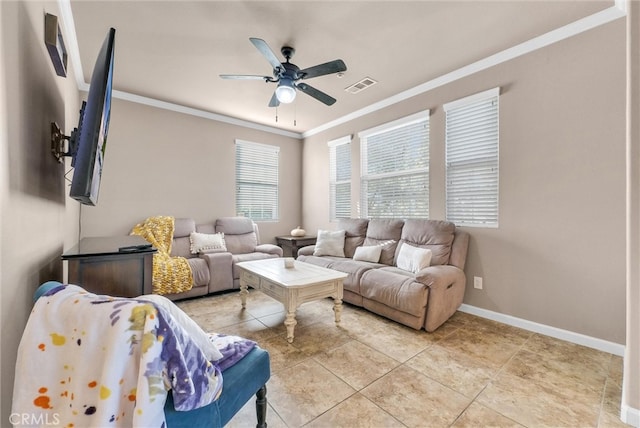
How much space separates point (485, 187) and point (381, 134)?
1.69 metres

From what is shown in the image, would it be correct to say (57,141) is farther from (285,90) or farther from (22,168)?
(285,90)

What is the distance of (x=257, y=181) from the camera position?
5012mm

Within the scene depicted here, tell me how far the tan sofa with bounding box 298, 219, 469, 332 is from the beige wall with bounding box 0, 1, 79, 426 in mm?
2486

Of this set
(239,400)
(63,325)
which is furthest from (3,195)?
(239,400)

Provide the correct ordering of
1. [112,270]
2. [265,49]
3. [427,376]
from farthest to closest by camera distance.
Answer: [265,49], [427,376], [112,270]

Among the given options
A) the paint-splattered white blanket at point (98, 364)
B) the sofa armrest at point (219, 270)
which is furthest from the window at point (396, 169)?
the paint-splattered white blanket at point (98, 364)

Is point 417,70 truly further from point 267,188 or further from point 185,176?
point 185,176

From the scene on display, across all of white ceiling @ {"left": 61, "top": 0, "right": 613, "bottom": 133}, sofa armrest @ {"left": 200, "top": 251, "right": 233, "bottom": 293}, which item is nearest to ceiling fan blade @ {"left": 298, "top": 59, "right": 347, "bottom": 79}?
white ceiling @ {"left": 61, "top": 0, "right": 613, "bottom": 133}

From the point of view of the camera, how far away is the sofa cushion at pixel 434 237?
3.00 metres

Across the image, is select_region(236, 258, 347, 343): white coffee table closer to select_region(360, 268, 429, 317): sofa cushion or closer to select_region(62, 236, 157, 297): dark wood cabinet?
select_region(360, 268, 429, 317): sofa cushion

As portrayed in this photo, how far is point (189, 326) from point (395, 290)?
6.68 feet

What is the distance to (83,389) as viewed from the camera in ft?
2.38

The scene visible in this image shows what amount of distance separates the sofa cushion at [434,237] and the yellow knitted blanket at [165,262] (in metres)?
2.83

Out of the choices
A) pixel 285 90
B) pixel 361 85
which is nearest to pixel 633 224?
pixel 285 90
